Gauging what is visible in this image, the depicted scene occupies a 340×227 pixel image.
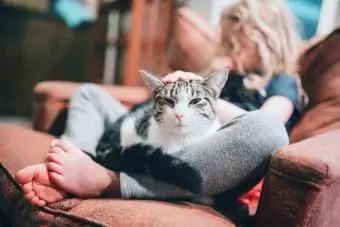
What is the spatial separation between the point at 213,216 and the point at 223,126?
0.69 ft

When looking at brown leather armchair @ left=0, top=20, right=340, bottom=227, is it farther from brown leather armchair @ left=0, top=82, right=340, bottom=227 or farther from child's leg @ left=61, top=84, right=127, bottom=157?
child's leg @ left=61, top=84, right=127, bottom=157

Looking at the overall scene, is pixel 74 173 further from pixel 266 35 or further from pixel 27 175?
pixel 266 35

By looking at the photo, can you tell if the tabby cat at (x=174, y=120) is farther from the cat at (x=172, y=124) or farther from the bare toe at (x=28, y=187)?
the bare toe at (x=28, y=187)

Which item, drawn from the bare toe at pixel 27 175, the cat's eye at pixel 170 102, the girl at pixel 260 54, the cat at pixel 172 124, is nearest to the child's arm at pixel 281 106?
the girl at pixel 260 54

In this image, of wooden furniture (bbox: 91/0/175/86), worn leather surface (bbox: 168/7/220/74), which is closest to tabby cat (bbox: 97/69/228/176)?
worn leather surface (bbox: 168/7/220/74)

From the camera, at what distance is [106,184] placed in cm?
98

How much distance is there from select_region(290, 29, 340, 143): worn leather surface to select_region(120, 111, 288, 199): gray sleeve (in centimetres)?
21

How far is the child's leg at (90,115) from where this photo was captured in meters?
1.31

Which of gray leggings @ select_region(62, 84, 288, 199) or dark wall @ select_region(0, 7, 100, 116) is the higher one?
gray leggings @ select_region(62, 84, 288, 199)

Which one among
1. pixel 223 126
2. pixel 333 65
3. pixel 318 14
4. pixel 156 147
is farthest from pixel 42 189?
pixel 318 14

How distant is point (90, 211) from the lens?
0.89 m

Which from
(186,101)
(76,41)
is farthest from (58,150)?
(76,41)

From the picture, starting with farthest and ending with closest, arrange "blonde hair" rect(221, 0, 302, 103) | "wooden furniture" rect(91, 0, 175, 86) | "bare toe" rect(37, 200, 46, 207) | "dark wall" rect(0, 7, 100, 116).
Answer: "dark wall" rect(0, 7, 100, 116) → "wooden furniture" rect(91, 0, 175, 86) → "blonde hair" rect(221, 0, 302, 103) → "bare toe" rect(37, 200, 46, 207)

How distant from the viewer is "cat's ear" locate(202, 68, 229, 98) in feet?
3.32
